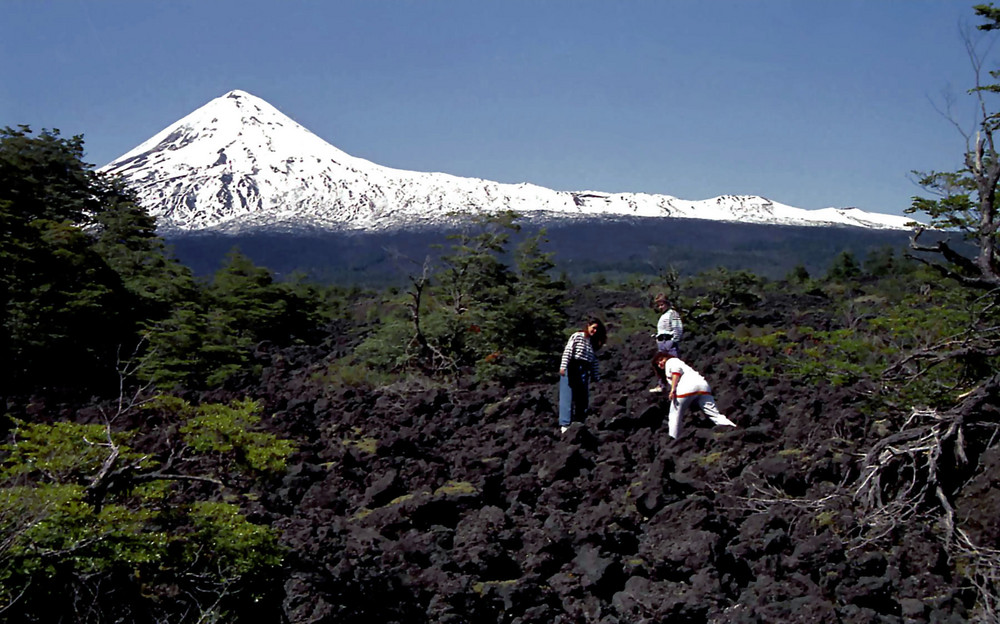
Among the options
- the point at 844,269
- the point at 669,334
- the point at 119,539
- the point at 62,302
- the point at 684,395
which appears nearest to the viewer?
the point at 119,539

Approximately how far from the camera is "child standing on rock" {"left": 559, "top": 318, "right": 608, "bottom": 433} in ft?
29.3

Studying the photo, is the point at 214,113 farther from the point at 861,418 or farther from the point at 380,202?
the point at 861,418

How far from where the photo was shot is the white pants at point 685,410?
7992 millimetres

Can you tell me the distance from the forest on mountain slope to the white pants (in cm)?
18

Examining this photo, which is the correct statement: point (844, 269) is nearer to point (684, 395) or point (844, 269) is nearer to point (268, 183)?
point (684, 395)

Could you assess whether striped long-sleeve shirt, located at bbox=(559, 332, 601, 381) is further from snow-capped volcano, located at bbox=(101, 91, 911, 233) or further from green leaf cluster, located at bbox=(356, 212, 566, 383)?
snow-capped volcano, located at bbox=(101, 91, 911, 233)

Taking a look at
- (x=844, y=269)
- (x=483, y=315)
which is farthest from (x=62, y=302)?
(x=844, y=269)

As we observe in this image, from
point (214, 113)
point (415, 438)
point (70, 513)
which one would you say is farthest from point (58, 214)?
point (214, 113)

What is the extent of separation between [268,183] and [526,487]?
160 m

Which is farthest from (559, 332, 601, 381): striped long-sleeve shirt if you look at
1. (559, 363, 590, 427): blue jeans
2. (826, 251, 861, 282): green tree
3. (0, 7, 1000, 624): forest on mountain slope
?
(826, 251, 861, 282): green tree

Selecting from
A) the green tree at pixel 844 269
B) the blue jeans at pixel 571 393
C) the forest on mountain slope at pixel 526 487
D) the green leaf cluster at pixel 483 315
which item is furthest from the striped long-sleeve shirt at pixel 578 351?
the green tree at pixel 844 269

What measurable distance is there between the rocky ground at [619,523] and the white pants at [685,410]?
13cm

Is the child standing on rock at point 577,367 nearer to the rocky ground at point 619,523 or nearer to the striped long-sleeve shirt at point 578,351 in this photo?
the striped long-sleeve shirt at point 578,351

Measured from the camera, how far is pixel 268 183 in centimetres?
15912
